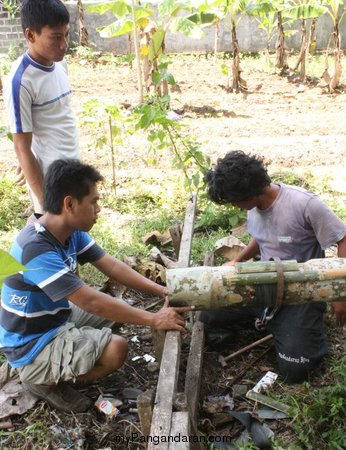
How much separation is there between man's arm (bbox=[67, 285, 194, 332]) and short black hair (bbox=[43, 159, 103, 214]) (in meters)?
0.44

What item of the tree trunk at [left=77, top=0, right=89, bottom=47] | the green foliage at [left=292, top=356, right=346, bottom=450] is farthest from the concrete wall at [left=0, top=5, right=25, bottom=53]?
the green foliage at [left=292, top=356, right=346, bottom=450]

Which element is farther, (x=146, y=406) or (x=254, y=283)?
(x=254, y=283)

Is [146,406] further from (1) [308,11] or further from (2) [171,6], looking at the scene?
(1) [308,11]

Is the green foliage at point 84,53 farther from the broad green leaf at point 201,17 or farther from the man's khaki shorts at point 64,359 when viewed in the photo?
the man's khaki shorts at point 64,359

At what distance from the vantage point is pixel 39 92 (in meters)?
3.01

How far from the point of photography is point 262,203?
2.89 m

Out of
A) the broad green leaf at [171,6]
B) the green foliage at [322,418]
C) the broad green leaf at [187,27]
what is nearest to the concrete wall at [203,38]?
the broad green leaf at [187,27]

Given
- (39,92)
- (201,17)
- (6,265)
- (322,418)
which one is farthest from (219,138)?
(6,265)

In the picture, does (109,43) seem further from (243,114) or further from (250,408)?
(250,408)

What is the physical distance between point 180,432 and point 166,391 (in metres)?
0.21

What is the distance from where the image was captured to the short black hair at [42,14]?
2.83 meters

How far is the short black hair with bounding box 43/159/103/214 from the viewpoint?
244cm

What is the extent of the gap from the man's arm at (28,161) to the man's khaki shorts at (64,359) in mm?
977

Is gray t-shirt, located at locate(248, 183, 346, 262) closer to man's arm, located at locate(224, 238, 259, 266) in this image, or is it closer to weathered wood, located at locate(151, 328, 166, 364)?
man's arm, located at locate(224, 238, 259, 266)
